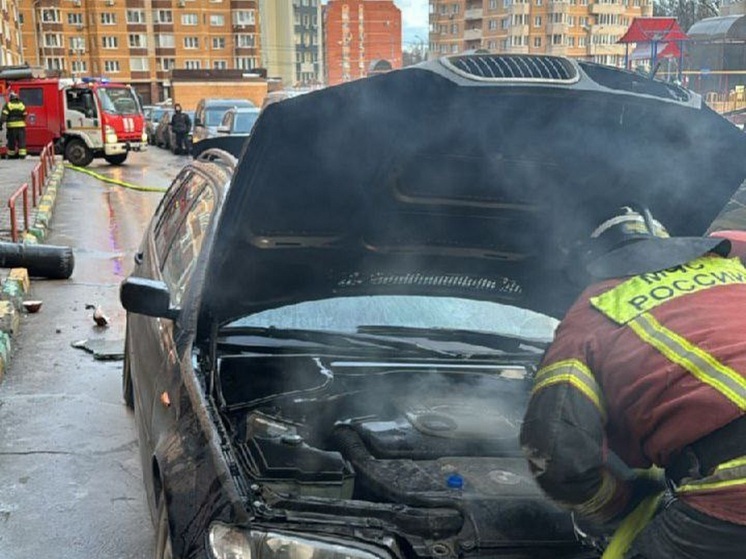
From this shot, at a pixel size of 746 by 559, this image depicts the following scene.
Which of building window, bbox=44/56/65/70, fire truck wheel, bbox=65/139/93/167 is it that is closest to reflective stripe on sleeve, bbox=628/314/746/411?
fire truck wheel, bbox=65/139/93/167

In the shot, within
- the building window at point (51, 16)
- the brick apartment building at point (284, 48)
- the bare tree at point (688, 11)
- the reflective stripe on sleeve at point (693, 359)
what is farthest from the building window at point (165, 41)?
the reflective stripe on sleeve at point (693, 359)

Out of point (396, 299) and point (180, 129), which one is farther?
point (180, 129)

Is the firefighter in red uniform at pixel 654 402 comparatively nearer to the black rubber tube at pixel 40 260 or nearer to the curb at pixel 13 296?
the curb at pixel 13 296

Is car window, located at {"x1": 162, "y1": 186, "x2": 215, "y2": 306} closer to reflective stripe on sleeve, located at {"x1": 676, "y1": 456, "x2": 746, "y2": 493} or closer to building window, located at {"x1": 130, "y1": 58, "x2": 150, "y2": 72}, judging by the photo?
reflective stripe on sleeve, located at {"x1": 676, "y1": 456, "x2": 746, "y2": 493}

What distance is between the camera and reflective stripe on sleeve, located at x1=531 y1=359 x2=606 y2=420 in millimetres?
1734

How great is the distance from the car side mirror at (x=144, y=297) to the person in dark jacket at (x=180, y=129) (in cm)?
2470

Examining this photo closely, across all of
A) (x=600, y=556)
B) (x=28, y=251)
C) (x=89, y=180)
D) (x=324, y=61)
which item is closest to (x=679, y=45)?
(x=89, y=180)

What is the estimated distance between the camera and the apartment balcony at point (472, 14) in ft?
290

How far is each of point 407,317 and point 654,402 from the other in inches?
66.2

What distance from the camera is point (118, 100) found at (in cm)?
2317

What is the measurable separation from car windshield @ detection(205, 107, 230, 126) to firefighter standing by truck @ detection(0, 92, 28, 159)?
461cm

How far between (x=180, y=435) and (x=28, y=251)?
21.7 feet

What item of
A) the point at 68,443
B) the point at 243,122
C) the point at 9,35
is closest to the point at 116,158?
the point at 243,122

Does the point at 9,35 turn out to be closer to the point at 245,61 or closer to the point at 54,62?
the point at 54,62
